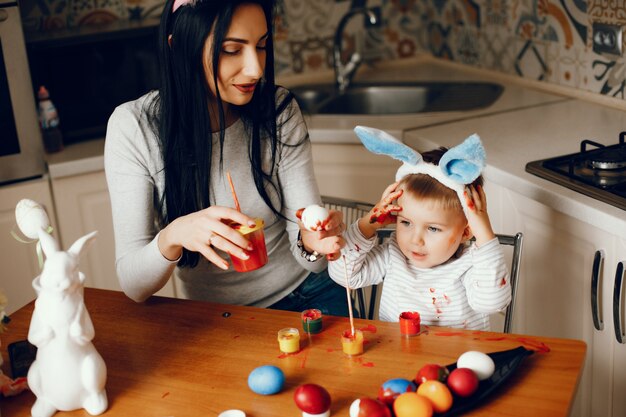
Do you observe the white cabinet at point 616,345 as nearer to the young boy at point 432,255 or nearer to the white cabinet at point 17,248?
the young boy at point 432,255

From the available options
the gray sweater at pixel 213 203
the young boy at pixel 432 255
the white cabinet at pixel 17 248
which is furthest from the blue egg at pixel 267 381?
the white cabinet at pixel 17 248

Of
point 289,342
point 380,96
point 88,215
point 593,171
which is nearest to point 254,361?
point 289,342

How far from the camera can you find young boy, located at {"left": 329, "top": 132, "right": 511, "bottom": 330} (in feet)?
5.36

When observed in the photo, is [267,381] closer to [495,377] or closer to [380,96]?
[495,377]

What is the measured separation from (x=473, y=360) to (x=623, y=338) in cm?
75

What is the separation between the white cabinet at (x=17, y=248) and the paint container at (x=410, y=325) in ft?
4.96

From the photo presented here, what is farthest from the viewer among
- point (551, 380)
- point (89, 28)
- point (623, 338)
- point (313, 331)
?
point (89, 28)

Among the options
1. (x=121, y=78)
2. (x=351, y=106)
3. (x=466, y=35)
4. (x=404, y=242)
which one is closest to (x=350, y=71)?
(x=351, y=106)

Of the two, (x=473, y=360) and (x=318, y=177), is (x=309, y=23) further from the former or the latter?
(x=473, y=360)

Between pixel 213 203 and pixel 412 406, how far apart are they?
32.0 inches

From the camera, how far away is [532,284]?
222 centimetres

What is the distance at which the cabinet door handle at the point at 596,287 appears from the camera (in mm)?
1896

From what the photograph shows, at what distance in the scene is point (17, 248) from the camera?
262 cm

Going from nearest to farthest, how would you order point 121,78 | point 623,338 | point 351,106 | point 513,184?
point 623,338
point 513,184
point 121,78
point 351,106
